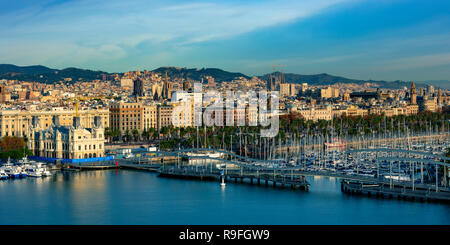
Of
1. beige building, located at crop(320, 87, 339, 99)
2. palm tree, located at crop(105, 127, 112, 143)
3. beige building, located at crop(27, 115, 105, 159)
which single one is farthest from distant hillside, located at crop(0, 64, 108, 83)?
beige building, located at crop(27, 115, 105, 159)

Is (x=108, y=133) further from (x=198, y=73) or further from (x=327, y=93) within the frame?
(x=198, y=73)

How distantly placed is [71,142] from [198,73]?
384ft

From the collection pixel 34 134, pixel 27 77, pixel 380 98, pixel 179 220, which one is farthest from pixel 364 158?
pixel 27 77

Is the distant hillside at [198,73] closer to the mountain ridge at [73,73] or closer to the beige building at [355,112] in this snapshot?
the mountain ridge at [73,73]

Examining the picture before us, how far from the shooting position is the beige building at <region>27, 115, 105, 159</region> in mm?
33344

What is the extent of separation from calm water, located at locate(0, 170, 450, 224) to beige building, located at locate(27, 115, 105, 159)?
579 cm

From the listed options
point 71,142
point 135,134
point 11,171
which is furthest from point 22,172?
point 135,134

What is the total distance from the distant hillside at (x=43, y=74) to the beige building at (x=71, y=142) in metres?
92.4

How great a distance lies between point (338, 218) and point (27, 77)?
116580mm

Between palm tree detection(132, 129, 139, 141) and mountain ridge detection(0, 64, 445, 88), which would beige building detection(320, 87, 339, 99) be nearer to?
mountain ridge detection(0, 64, 445, 88)

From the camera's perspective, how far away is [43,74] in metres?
133

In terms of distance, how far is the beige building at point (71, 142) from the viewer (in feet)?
109
